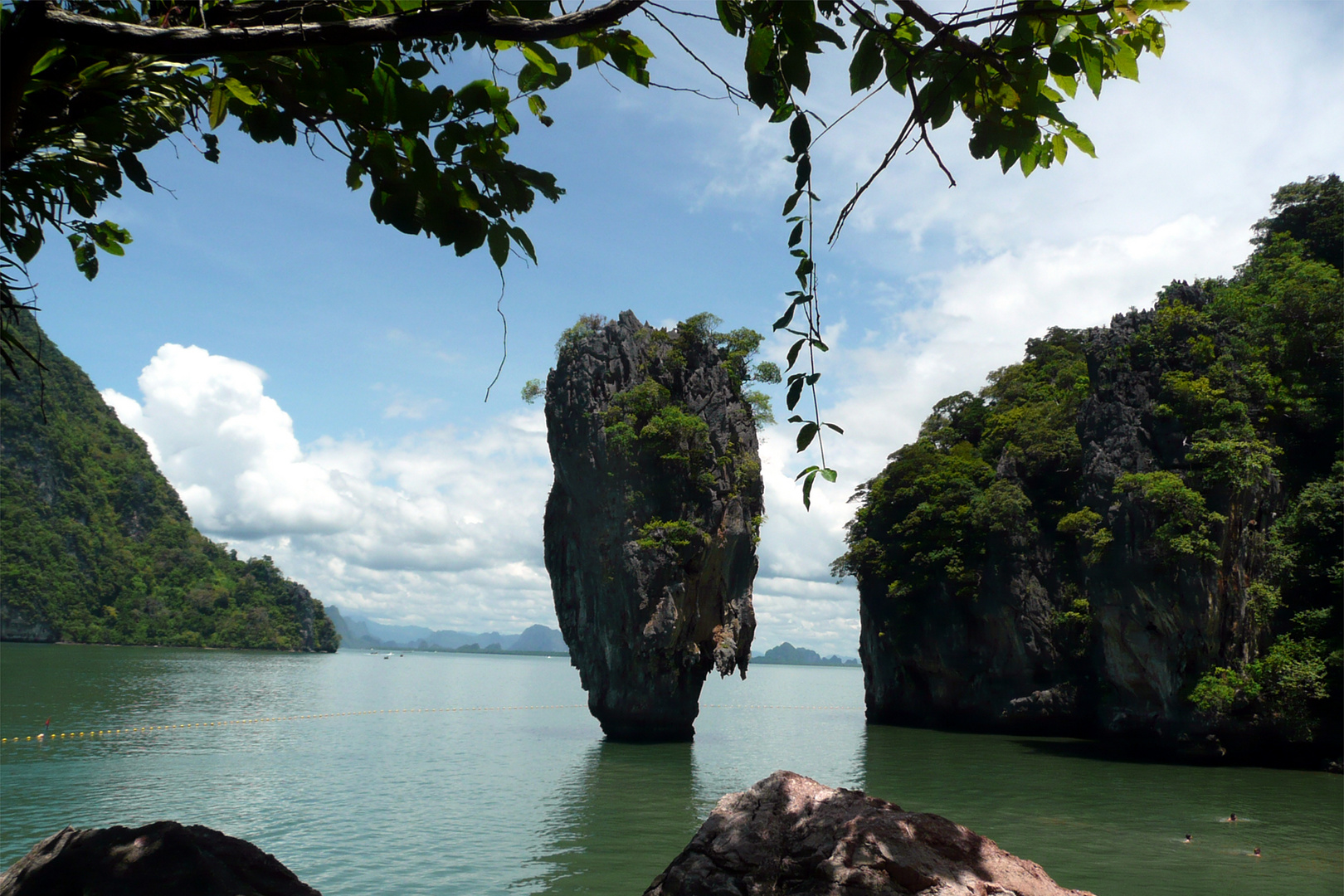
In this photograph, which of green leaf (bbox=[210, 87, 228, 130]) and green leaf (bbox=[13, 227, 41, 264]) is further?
green leaf (bbox=[13, 227, 41, 264])

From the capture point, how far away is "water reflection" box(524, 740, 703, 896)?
40.4 feet

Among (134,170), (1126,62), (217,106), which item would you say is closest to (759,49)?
(1126,62)

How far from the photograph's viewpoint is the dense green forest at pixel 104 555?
91438 mm

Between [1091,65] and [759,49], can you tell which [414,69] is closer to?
[759,49]

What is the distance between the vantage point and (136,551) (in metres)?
107

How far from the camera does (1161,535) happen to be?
24.4 m

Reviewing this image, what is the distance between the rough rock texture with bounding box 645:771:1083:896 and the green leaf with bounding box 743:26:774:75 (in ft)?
11.1

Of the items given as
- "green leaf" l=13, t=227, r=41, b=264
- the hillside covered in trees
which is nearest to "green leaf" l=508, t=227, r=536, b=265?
"green leaf" l=13, t=227, r=41, b=264

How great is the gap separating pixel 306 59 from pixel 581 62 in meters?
0.85

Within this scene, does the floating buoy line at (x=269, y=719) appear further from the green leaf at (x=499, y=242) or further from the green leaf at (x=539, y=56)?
the green leaf at (x=539, y=56)

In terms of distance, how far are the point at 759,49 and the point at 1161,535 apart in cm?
2669

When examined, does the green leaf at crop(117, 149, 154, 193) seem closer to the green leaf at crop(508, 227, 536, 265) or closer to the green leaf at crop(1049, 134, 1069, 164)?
the green leaf at crop(508, 227, 536, 265)

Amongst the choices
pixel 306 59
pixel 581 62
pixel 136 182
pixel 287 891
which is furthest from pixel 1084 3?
pixel 287 891

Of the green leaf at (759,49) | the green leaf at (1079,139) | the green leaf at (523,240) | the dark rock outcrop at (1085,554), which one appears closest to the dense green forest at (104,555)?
the dark rock outcrop at (1085,554)
